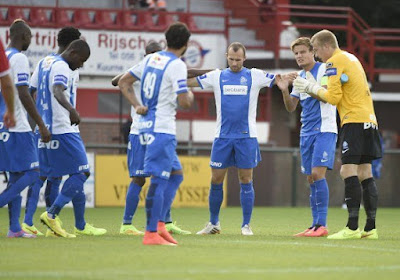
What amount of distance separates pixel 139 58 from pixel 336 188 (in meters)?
5.48

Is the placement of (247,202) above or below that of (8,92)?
below

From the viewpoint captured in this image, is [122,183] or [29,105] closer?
[29,105]

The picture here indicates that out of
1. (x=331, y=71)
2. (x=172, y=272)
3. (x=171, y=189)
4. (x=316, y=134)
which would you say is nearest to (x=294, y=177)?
(x=316, y=134)

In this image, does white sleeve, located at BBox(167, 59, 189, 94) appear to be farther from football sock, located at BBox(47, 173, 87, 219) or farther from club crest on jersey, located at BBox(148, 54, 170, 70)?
→ football sock, located at BBox(47, 173, 87, 219)

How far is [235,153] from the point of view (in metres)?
12.6

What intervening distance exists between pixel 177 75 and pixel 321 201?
3307 millimetres

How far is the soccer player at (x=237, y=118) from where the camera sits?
493 inches

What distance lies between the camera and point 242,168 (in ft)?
41.1

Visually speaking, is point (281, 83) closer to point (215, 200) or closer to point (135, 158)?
point (215, 200)

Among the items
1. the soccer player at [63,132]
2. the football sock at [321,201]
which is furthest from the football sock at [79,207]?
the football sock at [321,201]

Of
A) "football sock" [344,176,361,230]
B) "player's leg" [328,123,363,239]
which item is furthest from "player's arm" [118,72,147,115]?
"football sock" [344,176,361,230]

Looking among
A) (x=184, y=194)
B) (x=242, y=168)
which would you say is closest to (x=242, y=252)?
(x=242, y=168)

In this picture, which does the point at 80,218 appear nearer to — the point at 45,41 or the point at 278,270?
the point at 278,270

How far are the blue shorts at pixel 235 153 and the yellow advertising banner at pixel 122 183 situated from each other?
8.60 metres
